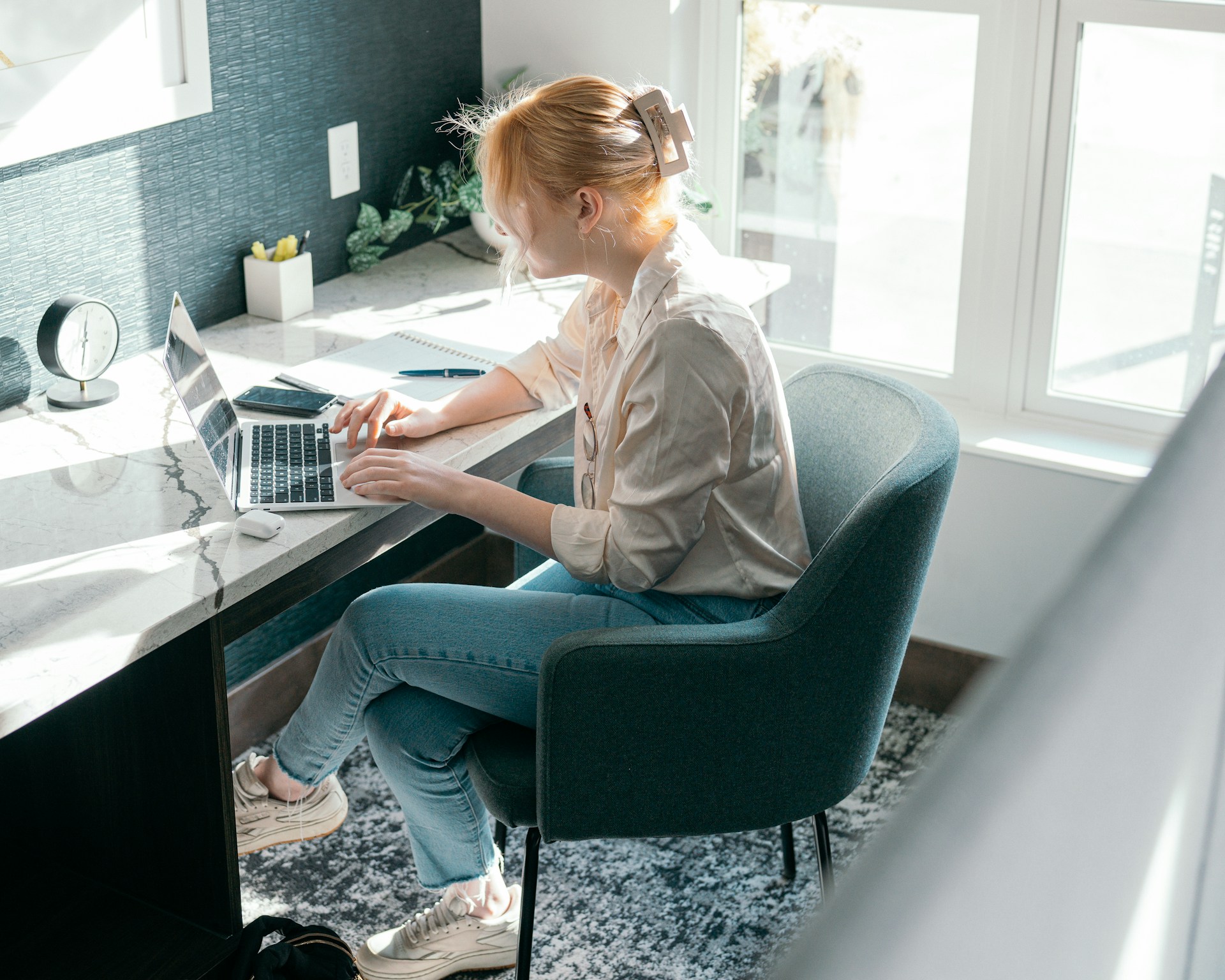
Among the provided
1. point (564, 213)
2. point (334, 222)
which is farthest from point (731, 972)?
point (334, 222)

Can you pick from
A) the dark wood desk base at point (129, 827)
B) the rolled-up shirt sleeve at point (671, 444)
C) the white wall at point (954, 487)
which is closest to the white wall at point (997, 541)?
the white wall at point (954, 487)

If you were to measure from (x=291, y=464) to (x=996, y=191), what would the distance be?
1321mm

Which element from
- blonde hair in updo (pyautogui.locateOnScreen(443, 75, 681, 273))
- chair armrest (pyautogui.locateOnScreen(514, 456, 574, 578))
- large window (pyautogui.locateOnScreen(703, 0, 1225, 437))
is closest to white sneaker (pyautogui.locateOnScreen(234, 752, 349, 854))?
chair armrest (pyautogui.locateOnScreen(514, 456, 574, 578))

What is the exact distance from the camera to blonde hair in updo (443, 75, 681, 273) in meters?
1.37

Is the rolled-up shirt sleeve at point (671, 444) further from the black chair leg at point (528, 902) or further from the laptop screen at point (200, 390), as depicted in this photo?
the laptop screen at point (200, 390)

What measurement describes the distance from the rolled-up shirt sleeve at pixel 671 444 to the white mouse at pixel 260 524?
0.35 meters

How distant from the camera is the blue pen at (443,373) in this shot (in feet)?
5.86

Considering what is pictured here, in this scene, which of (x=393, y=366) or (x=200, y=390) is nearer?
(x=200, y=390)

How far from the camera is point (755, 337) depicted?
1.35 metres

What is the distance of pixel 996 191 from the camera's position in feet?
7.13

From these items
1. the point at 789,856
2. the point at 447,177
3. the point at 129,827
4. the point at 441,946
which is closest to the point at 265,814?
the point at 129,827

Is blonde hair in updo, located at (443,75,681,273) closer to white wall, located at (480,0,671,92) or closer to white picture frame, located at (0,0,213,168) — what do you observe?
white picture frame, located at (0,0,213,168)

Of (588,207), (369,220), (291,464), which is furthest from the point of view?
(369,220)

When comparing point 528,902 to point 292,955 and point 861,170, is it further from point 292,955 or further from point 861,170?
point 861,170
